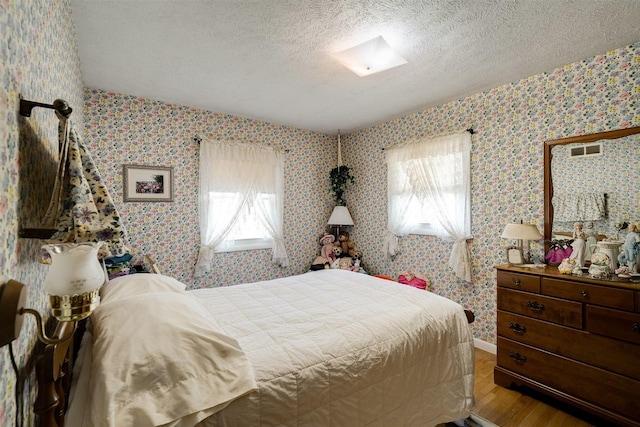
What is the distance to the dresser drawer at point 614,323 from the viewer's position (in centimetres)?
177

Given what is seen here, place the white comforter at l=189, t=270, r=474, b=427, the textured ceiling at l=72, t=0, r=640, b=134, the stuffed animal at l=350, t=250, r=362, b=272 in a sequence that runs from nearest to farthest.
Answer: the white comforter at l=189, t=270, r=474, b=427 < the textured ceiling at l=72, t=0, r=640, b=134 < the stuffed animal at l=350, t=250, r=362, b=272

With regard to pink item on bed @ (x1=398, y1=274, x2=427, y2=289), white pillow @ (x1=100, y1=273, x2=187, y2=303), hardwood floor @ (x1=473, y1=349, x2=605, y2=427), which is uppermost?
white pillow @ (x1=100, y1=273, x2=187, y2=303)

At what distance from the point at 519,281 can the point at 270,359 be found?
6.89 ft

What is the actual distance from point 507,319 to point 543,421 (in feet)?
2.27

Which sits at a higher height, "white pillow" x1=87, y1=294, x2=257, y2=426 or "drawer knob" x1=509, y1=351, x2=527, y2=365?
"white pillow" x1=87, y1=294, x2=257, y2=426

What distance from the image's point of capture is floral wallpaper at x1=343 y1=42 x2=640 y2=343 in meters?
2.22

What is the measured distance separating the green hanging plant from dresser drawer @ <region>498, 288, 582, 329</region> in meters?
2.52

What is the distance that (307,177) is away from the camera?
4328mm

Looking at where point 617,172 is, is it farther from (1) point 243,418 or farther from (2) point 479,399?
(1) point 243,418

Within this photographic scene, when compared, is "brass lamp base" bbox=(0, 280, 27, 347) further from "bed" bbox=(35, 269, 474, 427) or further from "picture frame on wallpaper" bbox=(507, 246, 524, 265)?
"picture frame on wallpaper" bbox=(507, 246, 524, 265)

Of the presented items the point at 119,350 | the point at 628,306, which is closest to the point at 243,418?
the point at 119,350

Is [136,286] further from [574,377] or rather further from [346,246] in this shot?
[346,246]

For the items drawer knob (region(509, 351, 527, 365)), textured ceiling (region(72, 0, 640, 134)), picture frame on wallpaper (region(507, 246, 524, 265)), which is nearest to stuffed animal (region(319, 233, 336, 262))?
textured ceiling (region(72, 0, 640, 134))

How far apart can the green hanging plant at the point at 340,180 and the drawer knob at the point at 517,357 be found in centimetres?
281
